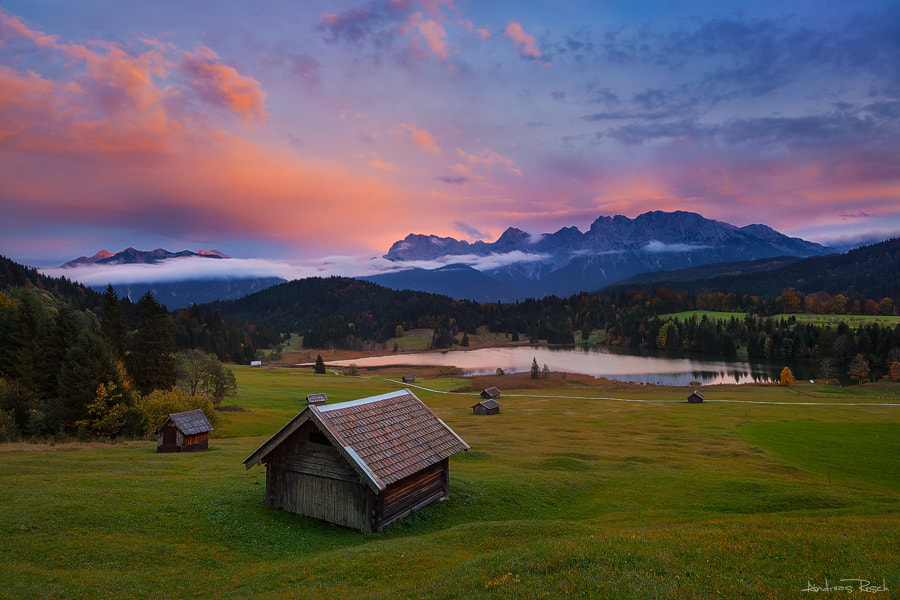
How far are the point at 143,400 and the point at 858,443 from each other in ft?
246

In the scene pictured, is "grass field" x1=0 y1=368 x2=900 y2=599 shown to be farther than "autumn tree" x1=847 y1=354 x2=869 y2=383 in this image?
No

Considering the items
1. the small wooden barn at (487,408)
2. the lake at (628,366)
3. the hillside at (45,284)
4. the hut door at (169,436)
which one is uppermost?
the hillside at (45,284)

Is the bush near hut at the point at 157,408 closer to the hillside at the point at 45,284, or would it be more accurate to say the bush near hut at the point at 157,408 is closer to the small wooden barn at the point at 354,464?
the small wooden barn at the point at 354,464

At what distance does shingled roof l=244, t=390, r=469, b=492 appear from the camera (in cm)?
2017

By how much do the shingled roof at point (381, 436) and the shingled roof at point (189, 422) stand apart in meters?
21.8

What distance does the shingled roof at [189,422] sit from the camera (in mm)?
40094

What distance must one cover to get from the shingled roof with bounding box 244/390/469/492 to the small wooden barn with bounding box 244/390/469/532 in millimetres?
44

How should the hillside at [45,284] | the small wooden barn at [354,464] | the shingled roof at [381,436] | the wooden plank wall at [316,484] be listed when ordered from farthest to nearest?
the hillside at [45,284]
the wooden plank wall at [316,484]
the small wooden barn at [354,464]
the shingled roof at [381,436]

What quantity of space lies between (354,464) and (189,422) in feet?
96.6

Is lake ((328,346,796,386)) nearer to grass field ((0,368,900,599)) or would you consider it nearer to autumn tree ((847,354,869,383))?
autumn tree ((847,354,869,383))

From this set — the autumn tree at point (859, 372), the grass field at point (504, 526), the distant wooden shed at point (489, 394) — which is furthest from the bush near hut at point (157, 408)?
the autumn tree at point (859, 372)

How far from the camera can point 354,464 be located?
19.6 m

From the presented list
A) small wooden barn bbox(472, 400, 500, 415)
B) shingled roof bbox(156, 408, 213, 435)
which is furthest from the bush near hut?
small wooden barn bbox(472, 400, 500, 415)
